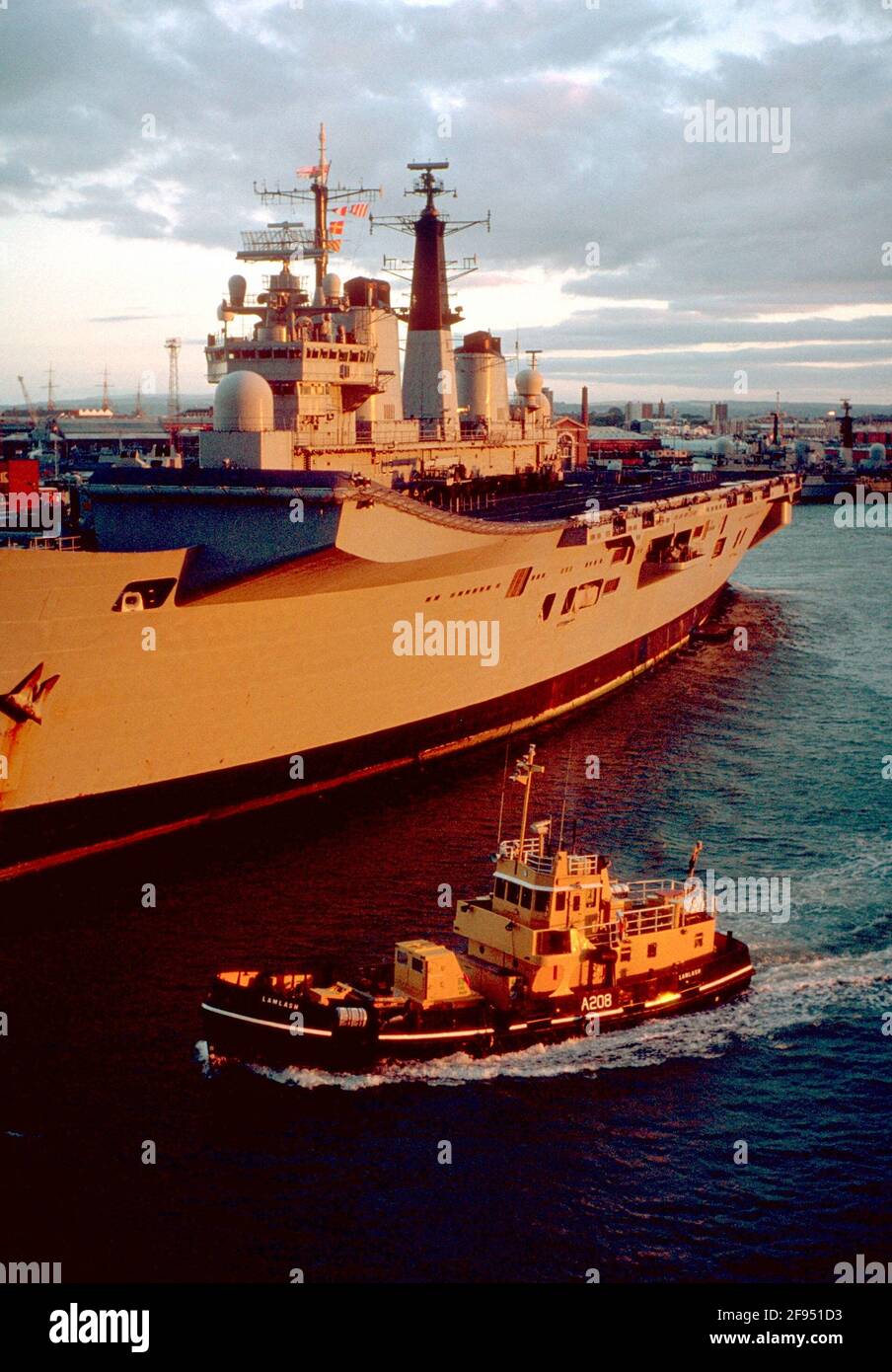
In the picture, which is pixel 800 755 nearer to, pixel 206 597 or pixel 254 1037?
pixel 206 597

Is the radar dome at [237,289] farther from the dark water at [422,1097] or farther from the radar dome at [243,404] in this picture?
the dark water at [422,1097]

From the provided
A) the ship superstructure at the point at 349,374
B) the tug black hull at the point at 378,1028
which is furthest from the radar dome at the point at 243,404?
the tug black hull at the point at 378,1028

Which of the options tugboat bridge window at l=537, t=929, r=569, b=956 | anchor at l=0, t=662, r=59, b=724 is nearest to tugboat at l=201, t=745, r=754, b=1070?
tugboat bridge window at l=537, t=929, r=569, b=956

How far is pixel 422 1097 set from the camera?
48.3 feet

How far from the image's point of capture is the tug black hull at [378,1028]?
588 inches

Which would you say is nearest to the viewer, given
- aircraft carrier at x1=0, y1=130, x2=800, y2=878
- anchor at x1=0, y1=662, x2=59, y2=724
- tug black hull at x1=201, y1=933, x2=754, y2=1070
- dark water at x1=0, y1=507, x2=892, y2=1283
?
dark water at x1=0, y1=507, x2=892, y2=1283

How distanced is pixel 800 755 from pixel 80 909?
15392mm

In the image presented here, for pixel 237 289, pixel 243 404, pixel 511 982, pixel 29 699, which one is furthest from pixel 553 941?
pixel 237 289

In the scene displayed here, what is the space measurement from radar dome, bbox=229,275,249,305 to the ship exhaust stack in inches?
337

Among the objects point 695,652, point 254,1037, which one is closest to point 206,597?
point 254,1037

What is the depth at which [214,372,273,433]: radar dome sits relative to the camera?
25.8m

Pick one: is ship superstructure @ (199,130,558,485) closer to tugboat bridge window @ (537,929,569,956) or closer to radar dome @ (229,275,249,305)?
radar dome @ (229,275,249,305)

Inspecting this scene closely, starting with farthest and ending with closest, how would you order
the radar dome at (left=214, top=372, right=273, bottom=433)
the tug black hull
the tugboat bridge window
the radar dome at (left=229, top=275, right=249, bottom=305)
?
the radar dome at (left=229, top=275, right=249, bottom=305), the radar dome at (left=214, top=372, right=273, bottom=433), the tugboat bridge window, the tug black hull

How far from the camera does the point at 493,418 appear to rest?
144 ft
